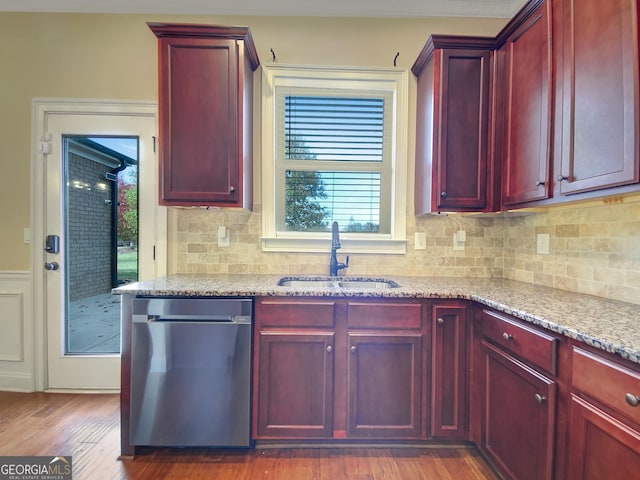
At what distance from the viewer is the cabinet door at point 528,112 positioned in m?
1.57

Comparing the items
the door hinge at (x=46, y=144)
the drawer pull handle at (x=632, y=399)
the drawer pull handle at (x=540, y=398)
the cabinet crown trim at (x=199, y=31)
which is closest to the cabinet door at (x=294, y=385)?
the drawer pull handle at (x=540, y=398)

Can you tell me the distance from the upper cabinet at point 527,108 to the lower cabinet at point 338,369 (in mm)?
904

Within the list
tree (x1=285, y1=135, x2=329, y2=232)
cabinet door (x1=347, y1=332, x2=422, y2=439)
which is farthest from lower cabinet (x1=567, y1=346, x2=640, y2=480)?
tree (x1=285, y1=135, x2=329, y2=232)

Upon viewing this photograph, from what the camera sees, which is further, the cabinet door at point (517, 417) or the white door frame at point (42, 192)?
the white door frame at point (42, 192)

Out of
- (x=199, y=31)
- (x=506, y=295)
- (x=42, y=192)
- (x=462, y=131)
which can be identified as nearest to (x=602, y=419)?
(x=506, y=295)

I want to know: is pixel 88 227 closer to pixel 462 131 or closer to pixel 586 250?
pixel 462 131

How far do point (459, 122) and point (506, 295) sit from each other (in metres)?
1.10

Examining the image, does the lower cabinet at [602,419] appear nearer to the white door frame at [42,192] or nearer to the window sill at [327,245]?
the window sill at [327,245]

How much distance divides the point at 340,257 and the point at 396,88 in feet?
4.45

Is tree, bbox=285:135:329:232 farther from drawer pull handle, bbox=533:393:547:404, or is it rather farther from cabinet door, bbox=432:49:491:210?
drawer pull handle, bbox=533:393:547:404

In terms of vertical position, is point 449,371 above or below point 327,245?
below

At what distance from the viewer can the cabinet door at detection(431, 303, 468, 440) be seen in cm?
171

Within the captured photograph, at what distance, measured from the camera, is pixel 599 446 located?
3.27 ft

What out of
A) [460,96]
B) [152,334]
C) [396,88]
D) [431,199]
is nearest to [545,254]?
[431,199]
